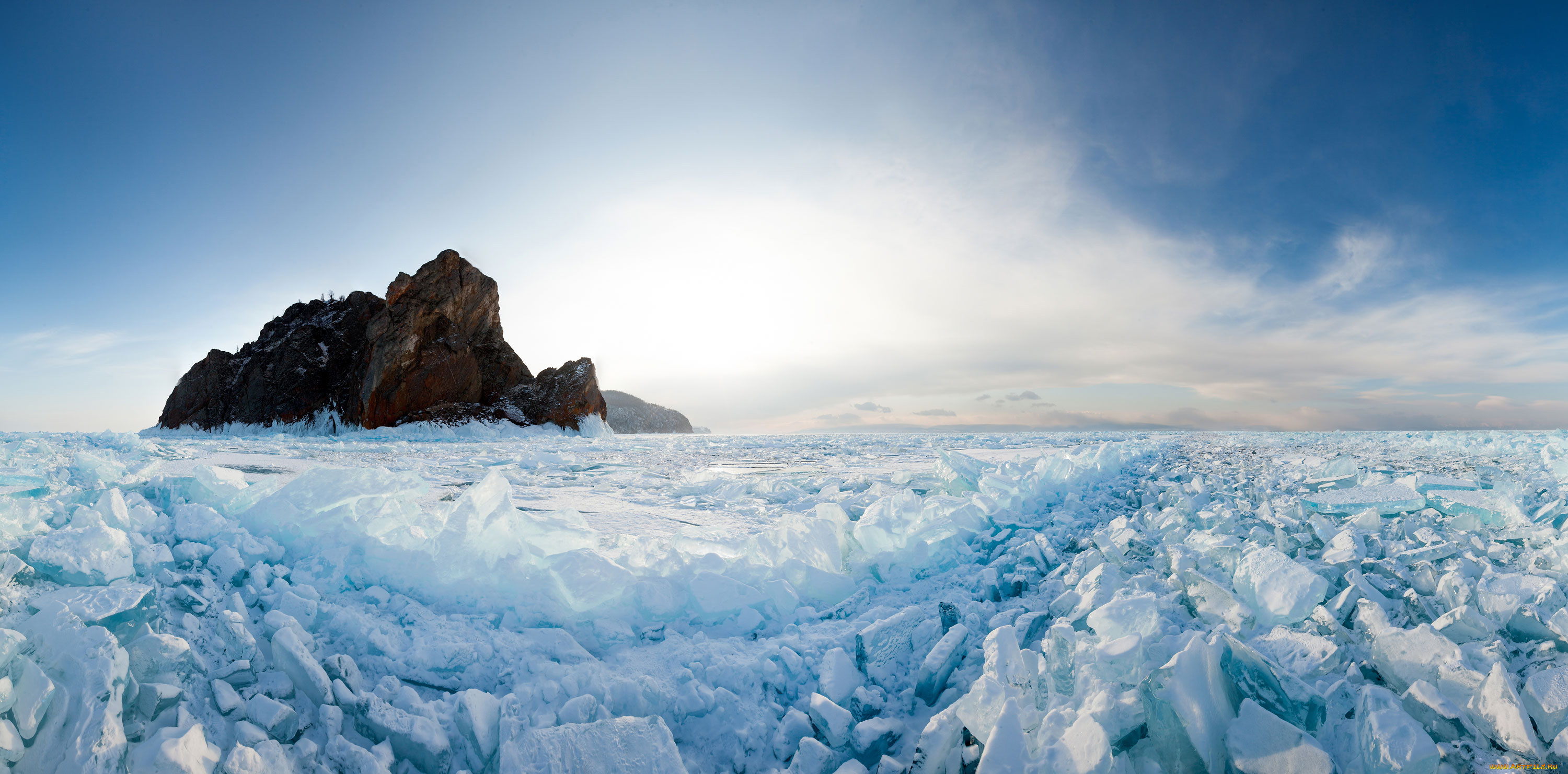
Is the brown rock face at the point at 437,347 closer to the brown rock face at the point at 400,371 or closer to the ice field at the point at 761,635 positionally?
the brown rock face at the point at 400,371

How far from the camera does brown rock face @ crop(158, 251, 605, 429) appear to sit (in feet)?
88.5

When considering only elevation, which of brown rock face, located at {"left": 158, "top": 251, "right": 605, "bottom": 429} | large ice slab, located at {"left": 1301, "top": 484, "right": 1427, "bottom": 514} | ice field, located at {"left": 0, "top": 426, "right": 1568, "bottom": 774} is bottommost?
ice field, located at {"left": 0, "top": 426, "right": 1568, "bottom": 774}

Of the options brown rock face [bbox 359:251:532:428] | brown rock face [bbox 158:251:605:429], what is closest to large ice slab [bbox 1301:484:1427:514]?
brown rock face [bbox 158:251:605:429]

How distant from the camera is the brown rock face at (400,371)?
27.0 m

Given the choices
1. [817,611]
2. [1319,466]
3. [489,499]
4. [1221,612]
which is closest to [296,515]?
[489,499]

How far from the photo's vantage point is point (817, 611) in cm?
248

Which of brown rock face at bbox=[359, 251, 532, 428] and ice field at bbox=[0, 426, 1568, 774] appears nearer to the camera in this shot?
ice field at bbox=[0, 426, 1568, 774]

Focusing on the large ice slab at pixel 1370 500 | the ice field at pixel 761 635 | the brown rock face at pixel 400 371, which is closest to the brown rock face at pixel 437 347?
the brown rock face at pixel 400 371

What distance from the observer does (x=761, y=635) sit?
226cm

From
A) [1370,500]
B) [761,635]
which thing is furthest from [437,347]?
[1370,500]

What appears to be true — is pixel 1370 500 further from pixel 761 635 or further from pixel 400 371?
pixel 400 371

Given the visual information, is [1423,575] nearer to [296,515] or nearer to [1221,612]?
[1221,612]

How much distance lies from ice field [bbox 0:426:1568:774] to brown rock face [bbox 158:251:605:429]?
26413 mm

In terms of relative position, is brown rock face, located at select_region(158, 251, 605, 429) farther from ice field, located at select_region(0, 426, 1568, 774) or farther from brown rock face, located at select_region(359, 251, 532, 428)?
ice field, located at select_region(0, 426, 1568, 774)
